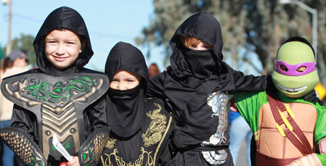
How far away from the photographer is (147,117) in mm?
4156

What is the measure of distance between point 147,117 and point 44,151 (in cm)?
93

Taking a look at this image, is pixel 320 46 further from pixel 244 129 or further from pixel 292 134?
pixel 292 134

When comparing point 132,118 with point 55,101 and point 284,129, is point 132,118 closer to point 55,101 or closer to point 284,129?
point 55,101

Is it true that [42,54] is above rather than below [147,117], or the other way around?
above

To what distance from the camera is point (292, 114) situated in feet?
13.7

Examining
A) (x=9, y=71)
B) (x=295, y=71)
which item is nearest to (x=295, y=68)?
(x=295, y=71)

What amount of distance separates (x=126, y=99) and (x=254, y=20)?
2068cm

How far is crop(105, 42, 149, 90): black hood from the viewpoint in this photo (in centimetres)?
406

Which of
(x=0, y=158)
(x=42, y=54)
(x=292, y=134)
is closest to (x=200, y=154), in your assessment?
(x=292, y=134)

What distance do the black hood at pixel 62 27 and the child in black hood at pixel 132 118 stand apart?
0.88 ft

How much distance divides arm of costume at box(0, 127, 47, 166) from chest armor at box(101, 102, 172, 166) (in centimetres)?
61

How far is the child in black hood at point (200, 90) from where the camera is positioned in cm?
404

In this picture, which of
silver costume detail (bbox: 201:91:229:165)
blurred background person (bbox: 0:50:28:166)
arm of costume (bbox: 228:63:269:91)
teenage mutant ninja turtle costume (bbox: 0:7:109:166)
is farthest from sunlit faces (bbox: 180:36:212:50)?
blurred background person (bbox: 0:50:28:166)

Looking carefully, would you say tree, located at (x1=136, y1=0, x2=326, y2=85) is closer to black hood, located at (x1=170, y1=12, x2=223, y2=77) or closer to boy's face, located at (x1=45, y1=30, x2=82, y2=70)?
black hood, located at (x1=170, y1=12, x2=223, y2=77)
